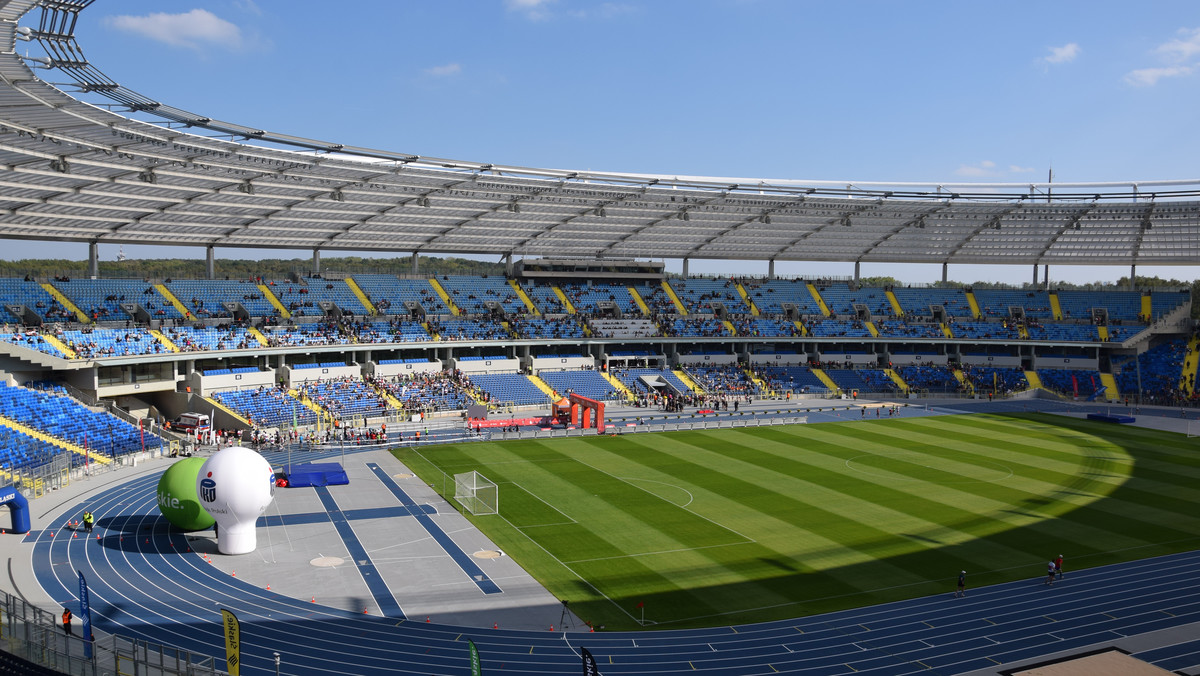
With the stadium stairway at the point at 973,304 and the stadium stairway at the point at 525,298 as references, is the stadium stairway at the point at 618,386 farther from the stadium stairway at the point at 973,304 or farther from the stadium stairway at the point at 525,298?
the stadium stairway at the point at 973,304

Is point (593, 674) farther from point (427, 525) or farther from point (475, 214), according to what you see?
point (475, 214)

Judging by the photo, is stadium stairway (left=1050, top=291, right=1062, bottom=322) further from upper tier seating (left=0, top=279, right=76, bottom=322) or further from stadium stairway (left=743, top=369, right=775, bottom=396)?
upper tier seating (left=0, top=279, right=76, bottom=322)

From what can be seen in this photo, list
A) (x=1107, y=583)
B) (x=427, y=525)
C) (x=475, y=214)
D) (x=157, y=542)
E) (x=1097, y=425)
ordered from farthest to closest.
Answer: (x=475, y=214) < (x=1097, y=425) < (x=427, y=525) < (x=157, y=542) < (x=1107, y=583)

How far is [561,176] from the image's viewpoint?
168ft

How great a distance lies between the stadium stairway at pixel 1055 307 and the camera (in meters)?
76.0

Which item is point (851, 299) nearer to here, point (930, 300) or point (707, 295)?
point (930, 300)

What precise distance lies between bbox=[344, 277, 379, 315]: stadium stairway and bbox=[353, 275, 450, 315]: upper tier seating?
25cm

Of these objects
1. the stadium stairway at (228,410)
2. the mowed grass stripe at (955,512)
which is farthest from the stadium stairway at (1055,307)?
the stadium stairway at (228,410)

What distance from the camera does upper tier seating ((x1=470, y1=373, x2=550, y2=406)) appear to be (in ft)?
194

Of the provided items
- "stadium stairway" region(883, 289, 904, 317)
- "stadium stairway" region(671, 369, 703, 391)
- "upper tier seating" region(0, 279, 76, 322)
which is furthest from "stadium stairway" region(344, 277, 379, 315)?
"stadium stairway" region(883, 289, 904, 317)

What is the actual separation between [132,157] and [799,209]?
149 ft

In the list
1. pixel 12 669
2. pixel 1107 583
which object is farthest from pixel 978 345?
pixel 12 669

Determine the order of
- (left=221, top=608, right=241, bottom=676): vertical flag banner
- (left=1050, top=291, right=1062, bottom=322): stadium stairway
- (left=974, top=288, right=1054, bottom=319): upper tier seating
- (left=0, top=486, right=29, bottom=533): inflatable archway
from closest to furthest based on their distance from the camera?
(left=221, top=608, right=241, bottom=676): vertical flag banner < (left=0, top=486, right=29, bottom=533): inflatable archway < (left=1050, top=291, right=1062, bottom=322): stadium stairway < (left=974, top=288, right=1054, bottom=319): upper tier seating

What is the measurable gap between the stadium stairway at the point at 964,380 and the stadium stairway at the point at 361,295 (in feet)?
160
